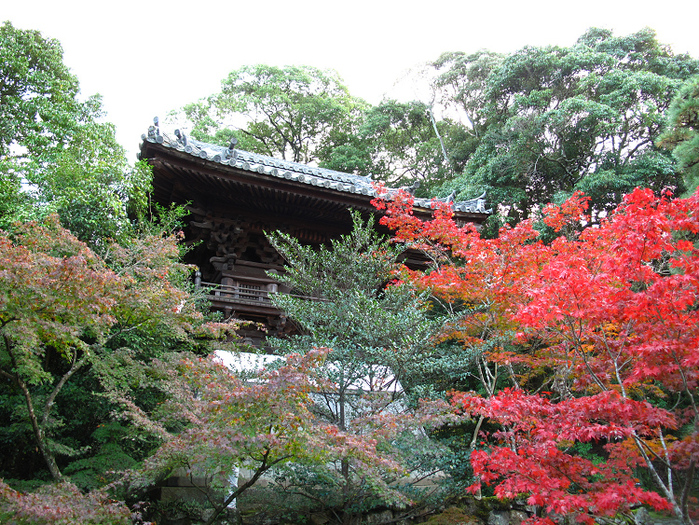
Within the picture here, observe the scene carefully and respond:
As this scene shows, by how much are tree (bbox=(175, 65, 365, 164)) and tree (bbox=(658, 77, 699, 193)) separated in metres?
17.1

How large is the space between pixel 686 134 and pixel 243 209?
7.74 m

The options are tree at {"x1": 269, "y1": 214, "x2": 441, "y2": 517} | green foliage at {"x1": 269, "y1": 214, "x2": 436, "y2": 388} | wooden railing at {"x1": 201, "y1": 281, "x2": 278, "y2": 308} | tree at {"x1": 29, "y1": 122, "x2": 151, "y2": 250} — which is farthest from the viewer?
wooden railing at {"x1": 201, "y1": 281, "x2": 278, "y2": 308}

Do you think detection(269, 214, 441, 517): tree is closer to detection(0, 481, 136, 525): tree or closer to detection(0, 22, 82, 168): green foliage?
detection(0, 481, 136, 525): tree

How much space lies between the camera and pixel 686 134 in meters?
7.25

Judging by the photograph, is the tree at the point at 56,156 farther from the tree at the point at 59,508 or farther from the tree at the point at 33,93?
the tree at the point at 59,508

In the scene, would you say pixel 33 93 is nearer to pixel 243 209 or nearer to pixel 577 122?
pixel 243 209

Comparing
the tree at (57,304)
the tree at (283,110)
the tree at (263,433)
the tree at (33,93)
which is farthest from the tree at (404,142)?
the tree at (263,433)

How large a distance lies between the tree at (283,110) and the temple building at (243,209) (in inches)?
553

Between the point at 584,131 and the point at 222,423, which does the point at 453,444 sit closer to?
the point at 222,423

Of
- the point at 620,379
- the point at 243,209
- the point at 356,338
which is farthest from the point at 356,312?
the point at 243,209

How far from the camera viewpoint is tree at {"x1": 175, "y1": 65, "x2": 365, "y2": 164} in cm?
2281

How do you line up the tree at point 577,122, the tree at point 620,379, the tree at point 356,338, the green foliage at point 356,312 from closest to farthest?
the tree at point 620,379 → the tree at point 356,338 → the green foliage at point 356,312 → the tree at point 577,122

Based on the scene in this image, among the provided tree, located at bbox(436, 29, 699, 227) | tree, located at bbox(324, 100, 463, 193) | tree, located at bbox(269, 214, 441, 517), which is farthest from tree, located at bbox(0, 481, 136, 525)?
tree, located at bbox(324, 100, 463, 193)

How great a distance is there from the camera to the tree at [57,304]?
4.23 m
